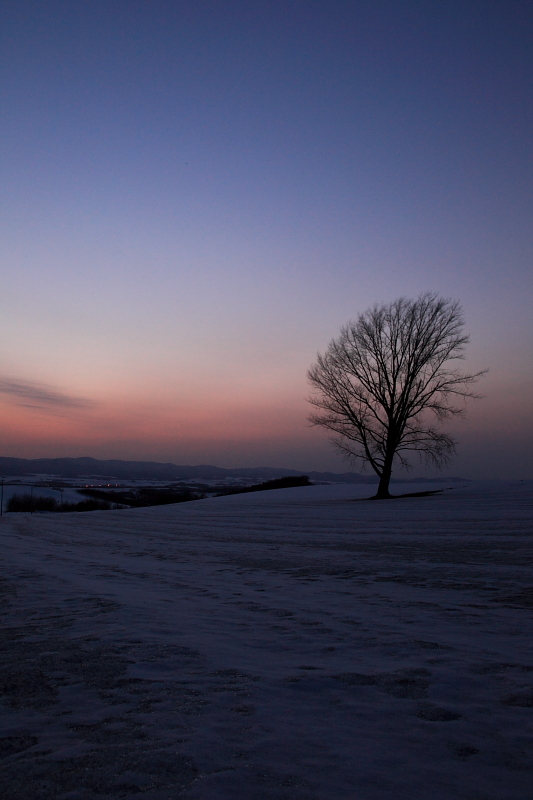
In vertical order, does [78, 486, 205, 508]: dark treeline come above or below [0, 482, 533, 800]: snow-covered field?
below

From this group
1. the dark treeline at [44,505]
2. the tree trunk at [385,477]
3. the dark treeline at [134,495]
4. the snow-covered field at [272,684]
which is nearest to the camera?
the snow-covered field at [272,684]

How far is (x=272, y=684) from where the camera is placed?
2.52 m

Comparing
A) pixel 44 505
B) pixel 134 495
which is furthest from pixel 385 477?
pixel 134 495

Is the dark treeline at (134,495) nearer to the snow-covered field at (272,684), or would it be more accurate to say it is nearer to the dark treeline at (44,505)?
the dark treeline at (44,505)

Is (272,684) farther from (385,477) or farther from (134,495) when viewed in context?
(134,495)

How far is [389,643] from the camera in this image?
3.17m

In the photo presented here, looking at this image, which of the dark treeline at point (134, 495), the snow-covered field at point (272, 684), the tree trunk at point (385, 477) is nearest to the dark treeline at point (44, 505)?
the dark treeline at point (134, 495)

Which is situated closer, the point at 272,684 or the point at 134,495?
the point at 272,684

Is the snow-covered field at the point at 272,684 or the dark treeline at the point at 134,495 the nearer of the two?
the snow-covered field at the point at 272,684

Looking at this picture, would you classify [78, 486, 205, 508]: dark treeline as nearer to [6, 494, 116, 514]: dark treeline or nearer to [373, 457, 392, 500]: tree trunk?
[6, 494, 116, 514]: dark treeline

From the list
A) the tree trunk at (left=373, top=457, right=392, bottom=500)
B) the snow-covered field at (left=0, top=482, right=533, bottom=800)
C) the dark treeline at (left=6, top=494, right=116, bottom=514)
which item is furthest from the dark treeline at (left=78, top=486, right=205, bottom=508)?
the snow-covered field at (left=0, top=482, right=533, bottom=800)

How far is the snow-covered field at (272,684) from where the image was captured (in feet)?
5.58

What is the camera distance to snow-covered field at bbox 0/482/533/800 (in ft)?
5.58

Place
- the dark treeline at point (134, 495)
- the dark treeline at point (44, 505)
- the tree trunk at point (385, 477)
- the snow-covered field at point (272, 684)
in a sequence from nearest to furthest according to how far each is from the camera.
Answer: the snow-covered field at point (272, 684) < the tree trunk at point (385, 477) < the dark treeline at point (44, 505) < the dark treeline at point (134, 495)
